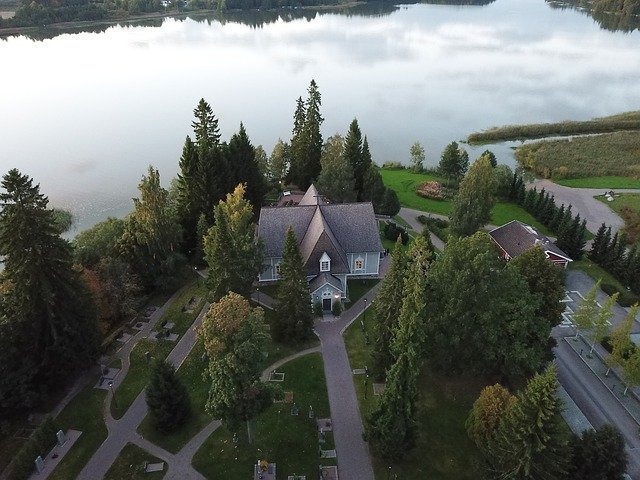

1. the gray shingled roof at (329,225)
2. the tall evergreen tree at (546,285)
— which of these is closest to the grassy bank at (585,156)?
the gray shingled roof at (329,225)

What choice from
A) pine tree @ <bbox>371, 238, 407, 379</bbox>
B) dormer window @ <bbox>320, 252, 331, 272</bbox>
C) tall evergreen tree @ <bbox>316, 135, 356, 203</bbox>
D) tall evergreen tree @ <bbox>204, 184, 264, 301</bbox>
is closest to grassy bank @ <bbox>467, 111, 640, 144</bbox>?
tall evergreen tree @ <bbox>316, 135, 356, 203</bbox>

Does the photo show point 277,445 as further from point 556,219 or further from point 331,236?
point 556,219

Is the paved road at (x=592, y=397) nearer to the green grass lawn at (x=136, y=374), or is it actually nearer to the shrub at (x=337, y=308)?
the shrub at (x=337, y=308)

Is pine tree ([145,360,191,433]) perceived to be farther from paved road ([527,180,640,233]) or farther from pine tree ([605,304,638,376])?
paved road ([527,180,640,233])

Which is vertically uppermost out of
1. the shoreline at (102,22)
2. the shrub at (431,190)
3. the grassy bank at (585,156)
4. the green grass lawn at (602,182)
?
the shoreline at (102,22)

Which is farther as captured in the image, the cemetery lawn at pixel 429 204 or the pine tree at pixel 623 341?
the cemetery lawn at pixel 429 204
